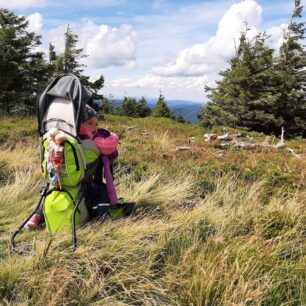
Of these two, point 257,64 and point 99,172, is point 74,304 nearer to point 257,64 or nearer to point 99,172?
point 99,172

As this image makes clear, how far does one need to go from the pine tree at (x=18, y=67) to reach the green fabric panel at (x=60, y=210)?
1740cm

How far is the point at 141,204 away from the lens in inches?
211

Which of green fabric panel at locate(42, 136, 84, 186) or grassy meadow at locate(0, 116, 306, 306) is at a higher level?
green fabric panel at locate(42, 136, 84, 186)

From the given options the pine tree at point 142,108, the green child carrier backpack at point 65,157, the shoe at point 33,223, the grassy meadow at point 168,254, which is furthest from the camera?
the pine tree at point 142,108

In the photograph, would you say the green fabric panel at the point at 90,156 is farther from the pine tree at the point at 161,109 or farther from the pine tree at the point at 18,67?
the pine tree at the point at 161,109

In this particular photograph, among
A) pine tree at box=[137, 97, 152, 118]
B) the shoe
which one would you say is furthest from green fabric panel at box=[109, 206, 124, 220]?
pine tree at box=[137, 97, 152, 118]

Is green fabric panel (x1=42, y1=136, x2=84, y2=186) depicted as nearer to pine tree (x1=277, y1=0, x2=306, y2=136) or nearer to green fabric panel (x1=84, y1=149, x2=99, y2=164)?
green fabric panel (x1=84, y1=149, x2=99, y2=164)

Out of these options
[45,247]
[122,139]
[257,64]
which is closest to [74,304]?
[45,247]

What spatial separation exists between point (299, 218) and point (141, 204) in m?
2.01

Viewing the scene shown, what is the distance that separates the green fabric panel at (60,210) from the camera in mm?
4172

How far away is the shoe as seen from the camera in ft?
14.6

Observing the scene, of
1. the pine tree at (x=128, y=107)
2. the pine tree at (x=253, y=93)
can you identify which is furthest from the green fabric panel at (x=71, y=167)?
the pine tree at (x=128, y=107)

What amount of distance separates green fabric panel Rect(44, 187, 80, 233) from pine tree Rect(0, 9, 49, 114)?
17.4 m

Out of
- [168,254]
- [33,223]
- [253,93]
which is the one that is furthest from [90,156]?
[253,93]
